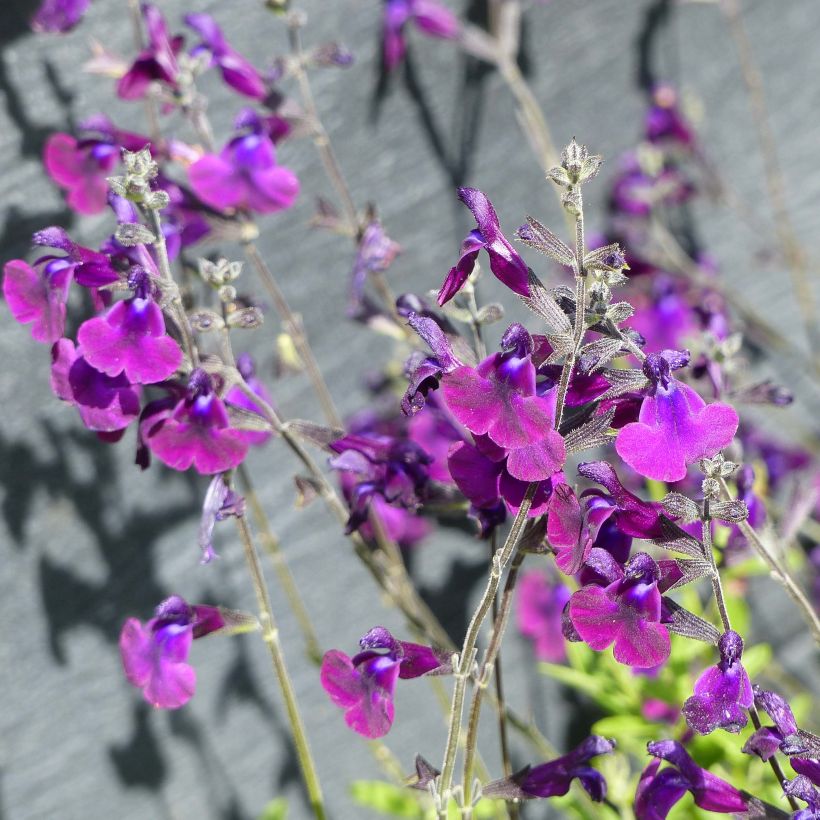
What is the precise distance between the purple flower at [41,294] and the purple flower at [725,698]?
541 millimetres

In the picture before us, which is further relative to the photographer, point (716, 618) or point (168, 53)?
point (716, 618)

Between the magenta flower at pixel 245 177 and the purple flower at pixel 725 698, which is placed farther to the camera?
the magenta flower at pixel 245 177

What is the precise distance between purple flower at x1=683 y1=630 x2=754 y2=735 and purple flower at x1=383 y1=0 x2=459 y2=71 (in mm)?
885

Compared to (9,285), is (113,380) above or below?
below

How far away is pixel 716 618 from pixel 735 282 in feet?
2.53

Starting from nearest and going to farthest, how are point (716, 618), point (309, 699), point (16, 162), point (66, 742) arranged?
point (16, 162) → point (716, 618) → point (66, 742) → point (309, 699)

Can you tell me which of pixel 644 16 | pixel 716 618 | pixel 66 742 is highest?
pixel 644 16

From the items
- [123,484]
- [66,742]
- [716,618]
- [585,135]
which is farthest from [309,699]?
[585,135]

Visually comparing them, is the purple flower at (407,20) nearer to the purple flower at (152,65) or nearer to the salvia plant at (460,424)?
the salvia plant at (460,424)

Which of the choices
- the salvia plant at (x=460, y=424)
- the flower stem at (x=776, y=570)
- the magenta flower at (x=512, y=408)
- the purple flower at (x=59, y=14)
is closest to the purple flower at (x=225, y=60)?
the salvia plant at (x=460, y=424)

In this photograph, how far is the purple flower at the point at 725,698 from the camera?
652 millimetres

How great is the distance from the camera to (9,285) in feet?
2.45

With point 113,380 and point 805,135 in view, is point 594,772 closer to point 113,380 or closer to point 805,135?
point 113,380

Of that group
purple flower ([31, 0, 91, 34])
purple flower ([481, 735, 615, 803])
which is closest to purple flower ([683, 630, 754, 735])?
purple flower ([481, 735, 615, 803])
